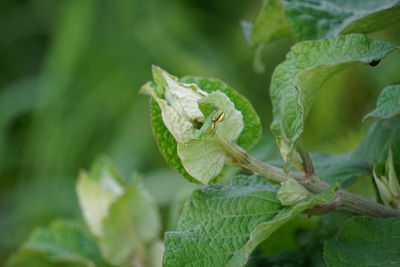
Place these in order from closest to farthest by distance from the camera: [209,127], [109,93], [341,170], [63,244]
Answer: [209,127] < [341,170] < [63,244] < [109,93]

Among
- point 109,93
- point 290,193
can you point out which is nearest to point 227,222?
point 290,193

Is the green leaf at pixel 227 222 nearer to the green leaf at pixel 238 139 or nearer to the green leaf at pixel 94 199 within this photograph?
the green leaf at pixel 238 139

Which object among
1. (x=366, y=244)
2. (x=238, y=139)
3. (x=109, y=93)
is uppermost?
(x=109, y=93)

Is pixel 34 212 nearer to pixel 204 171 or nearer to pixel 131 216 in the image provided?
pixel 131 216

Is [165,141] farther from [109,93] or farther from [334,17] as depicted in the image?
[109,93]

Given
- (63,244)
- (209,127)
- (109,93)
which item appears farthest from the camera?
(109,93)

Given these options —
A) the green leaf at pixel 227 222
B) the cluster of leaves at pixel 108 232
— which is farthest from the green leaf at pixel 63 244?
the green leaf at pixel 227 222
